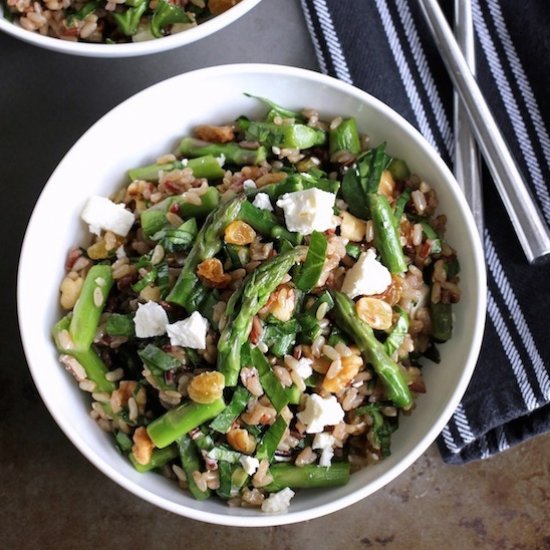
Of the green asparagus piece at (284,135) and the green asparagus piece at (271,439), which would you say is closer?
the green asparagus piece at (271,439)

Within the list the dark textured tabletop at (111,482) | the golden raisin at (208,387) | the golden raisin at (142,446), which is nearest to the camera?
the golden raisin at (208,387)

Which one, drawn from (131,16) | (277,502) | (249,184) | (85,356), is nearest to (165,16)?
(131,16)

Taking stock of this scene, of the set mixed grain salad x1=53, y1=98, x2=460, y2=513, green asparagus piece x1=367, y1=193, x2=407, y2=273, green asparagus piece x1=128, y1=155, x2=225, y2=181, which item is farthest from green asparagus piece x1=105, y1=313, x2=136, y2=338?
green asparagus piece x1=367, y1=193, x2=407, y2=273

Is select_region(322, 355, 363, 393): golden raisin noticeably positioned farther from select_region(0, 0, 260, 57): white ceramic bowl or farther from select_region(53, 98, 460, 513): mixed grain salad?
select_region(0, 0, 260, 57): white ceramic bowl

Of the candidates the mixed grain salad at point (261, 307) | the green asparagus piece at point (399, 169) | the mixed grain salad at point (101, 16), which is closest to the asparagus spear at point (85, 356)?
the mixed grain salad at point (261, 307)

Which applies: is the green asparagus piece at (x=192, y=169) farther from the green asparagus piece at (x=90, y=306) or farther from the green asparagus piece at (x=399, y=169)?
the green asparagus piece at (x=399, y=169)

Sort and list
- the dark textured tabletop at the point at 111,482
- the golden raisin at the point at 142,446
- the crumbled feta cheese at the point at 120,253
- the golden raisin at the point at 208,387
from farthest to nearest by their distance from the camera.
→ the dark textured tabletop at the point at 111,482 → the crumbled feta cheese at the point at 120,253 → the golden raisin at the point at 142,446 → the golden raisin at the point at 208,387

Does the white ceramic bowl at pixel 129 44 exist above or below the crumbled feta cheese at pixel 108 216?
above
